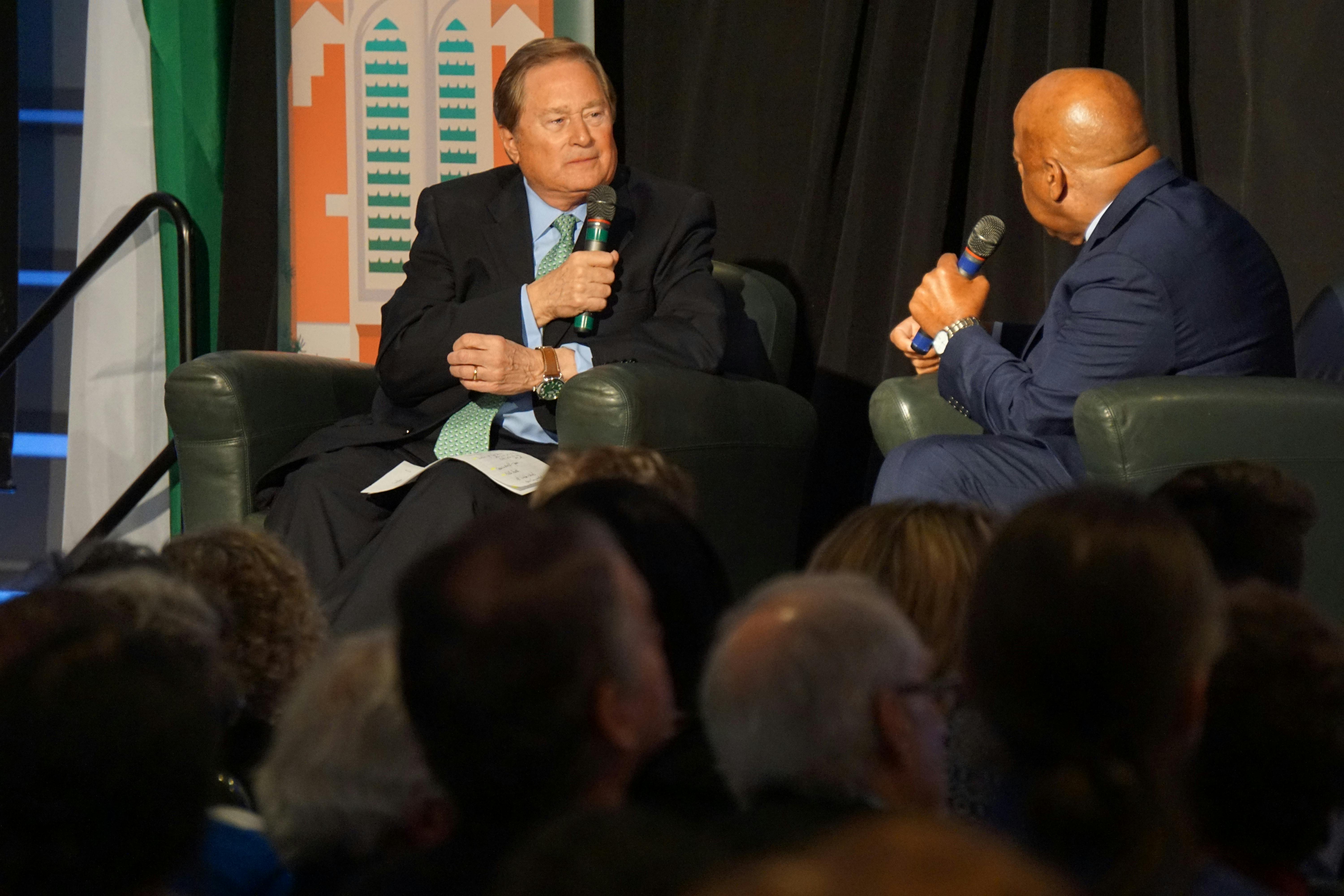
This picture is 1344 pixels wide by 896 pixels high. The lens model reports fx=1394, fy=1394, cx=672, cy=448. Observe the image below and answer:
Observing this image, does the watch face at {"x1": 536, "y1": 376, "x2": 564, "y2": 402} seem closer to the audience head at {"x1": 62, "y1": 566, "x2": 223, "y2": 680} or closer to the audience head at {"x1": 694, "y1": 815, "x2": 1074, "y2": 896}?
the audience head at {"x1": 62, "y1": 566, "x2": 223, "y2": 680}

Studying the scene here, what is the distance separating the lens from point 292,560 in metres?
1.54

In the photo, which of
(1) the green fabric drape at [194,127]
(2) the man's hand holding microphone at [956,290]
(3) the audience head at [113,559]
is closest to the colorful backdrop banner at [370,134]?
(1) the green fabric drape at [194,127]

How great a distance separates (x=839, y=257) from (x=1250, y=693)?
263 centimetres

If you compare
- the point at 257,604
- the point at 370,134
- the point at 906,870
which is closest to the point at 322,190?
the point at 370,134

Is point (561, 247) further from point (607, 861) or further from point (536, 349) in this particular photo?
point (607, 861)

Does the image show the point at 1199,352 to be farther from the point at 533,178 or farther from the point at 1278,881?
the point at 1278,881

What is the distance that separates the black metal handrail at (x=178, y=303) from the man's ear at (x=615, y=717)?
289cm

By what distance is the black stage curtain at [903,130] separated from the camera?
317cm

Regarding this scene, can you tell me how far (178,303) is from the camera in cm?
390

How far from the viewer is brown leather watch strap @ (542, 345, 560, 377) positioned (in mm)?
2600

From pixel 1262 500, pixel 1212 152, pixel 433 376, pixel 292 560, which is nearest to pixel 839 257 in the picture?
pixel 1212 152

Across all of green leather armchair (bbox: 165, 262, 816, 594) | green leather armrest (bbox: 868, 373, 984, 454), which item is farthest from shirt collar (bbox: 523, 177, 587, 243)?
green leather armrest (bbox: 868, 373, 984, 454)

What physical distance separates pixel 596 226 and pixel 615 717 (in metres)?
1.90

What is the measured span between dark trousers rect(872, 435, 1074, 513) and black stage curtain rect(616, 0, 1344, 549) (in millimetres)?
1109
